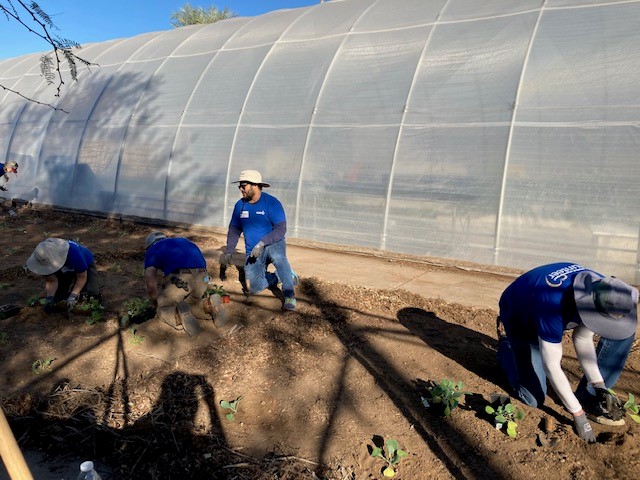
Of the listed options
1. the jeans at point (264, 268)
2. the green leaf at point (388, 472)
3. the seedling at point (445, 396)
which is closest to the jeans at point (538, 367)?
the seedling at point (445, 396)

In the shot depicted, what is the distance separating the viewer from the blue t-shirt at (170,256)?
4742 millimetres

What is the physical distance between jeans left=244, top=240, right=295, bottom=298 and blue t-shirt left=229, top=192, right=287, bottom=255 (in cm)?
22

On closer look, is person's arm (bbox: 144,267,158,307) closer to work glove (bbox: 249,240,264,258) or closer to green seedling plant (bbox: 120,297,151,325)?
green seedling plant (bbox: 120,297,151,325)

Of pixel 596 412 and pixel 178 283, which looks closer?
pixel 596 412

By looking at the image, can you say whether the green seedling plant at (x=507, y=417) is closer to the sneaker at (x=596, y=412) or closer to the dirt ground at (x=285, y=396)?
the dirt ground at (x=285, y=396)

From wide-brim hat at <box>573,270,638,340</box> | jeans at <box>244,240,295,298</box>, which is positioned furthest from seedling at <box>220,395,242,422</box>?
wide-brim hat at <box>573,270,638,340</box>

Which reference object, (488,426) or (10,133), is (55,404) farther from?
(10,133)

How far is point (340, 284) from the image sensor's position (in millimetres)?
6430

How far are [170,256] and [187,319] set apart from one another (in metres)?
0.70

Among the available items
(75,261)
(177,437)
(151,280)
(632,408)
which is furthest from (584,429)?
(75,261)

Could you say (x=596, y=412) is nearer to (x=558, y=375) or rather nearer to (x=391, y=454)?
(x=558, y=375)

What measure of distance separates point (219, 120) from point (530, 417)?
893 centimetres

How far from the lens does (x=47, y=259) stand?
4.70 m

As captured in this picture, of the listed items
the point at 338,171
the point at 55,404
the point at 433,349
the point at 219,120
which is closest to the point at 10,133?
the point at 219,120
